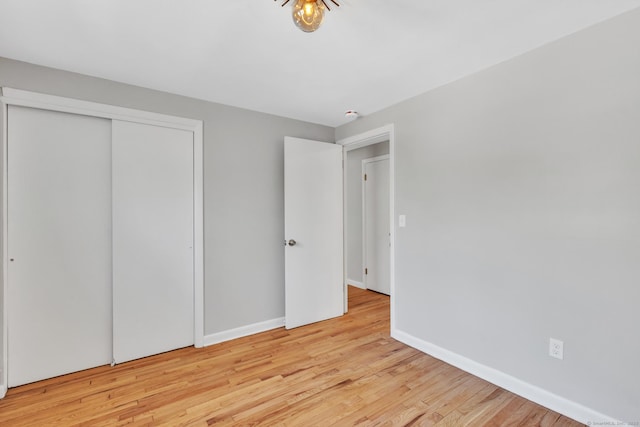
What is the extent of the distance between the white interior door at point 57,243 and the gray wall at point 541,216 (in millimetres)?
2660

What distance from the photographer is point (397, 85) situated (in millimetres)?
2371

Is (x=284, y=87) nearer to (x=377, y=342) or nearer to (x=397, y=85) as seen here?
(x=397, y=85)

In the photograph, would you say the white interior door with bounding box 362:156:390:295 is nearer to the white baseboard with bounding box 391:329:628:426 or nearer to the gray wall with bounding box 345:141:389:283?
the gray wall with bounding box 345:141:389:283

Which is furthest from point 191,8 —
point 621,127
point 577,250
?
A: point 577,250

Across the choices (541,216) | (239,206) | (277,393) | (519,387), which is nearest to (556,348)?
(519,387)

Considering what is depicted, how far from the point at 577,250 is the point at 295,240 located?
88.9 inches

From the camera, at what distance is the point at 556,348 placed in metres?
1.76

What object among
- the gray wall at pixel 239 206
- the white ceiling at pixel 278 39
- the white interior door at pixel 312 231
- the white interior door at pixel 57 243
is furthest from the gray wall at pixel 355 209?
the white interior door at pixel 57 243

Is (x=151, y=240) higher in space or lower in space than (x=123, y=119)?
lower

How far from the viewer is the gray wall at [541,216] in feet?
5.04

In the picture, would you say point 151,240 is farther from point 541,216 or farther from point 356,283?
point 356,283

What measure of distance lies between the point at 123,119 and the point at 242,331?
7.18 feet

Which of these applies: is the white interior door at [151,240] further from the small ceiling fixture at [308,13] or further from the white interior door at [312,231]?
the small ceiling fixture at [308,13]

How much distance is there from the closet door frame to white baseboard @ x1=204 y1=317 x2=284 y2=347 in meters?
0.09
